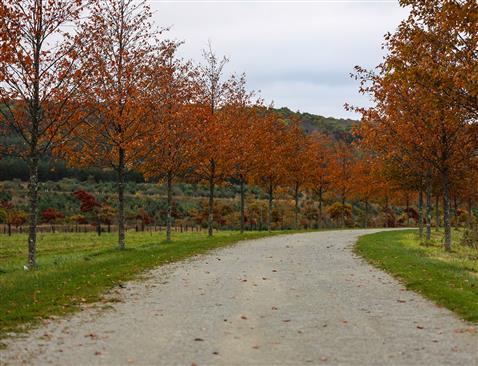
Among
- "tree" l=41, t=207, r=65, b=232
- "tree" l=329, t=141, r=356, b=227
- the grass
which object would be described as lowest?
the grass

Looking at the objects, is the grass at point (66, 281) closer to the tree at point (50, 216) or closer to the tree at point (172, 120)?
the tree at point (172, 120)

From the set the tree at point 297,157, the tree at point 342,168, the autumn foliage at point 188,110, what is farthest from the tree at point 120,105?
the tree at point 342,168

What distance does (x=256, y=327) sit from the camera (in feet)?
26.1

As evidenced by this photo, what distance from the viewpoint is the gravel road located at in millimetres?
6430

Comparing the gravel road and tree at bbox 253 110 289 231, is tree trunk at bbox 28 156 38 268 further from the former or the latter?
tree at bbox 253 110 289 231

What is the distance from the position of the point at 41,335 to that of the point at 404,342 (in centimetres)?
506

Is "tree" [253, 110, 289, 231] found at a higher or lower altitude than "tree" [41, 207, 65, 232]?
higher

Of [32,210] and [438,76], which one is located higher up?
[438,76]

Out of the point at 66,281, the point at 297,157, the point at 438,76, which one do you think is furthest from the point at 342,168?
the point at 66,281

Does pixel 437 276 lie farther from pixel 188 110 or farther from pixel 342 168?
pixel 342 168

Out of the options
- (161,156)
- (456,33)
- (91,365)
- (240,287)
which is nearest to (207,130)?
(161,156)

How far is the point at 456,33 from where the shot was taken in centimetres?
1505

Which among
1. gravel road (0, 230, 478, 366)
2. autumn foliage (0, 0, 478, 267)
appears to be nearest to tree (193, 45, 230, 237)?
autumn foliage (0, 0, 478, 267)

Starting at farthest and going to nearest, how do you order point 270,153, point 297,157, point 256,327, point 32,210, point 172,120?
point 297,157
point 270,153
point 172,120
point 32,210
point 256,327
